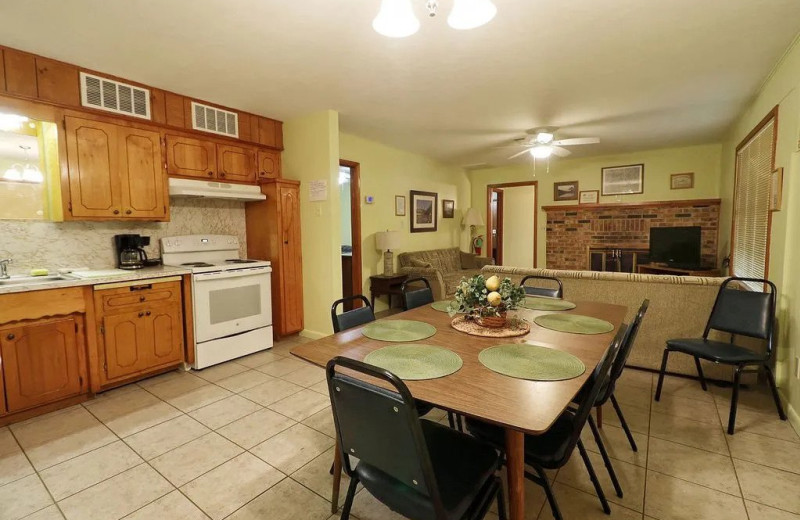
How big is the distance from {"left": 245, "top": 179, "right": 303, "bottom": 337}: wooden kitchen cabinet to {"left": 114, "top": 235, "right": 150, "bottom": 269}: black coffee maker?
3.54 ft

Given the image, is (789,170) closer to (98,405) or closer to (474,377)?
(474,377)

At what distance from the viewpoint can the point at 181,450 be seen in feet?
6.89

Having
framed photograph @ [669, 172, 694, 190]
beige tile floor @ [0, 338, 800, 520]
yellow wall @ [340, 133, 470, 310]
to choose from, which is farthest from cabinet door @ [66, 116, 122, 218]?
framed photograph @ [669, 172, 694, 190]

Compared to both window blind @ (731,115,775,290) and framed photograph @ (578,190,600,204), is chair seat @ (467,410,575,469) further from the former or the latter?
framed photograph @ (578,190,600,204)

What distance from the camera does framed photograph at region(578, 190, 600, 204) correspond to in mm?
6305

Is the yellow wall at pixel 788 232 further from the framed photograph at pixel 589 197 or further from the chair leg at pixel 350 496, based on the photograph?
the framed photograph at pixel 589 197

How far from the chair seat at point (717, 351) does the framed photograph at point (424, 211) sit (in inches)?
155

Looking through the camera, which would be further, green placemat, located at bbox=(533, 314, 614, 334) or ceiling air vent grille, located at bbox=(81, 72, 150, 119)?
ceiling air vent grille, located at bbox=(81, 72, 150, 119)

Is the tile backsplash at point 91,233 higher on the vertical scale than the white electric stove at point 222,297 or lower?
higher

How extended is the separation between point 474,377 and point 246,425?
170cm

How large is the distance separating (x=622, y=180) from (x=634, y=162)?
0.31 meters

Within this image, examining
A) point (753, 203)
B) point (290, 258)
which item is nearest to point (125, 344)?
point (290, 258)

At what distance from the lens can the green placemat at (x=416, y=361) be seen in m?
1.36

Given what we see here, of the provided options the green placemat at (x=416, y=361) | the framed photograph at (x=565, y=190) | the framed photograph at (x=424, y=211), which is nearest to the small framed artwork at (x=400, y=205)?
the framed photograph at (x=424, y=211)
